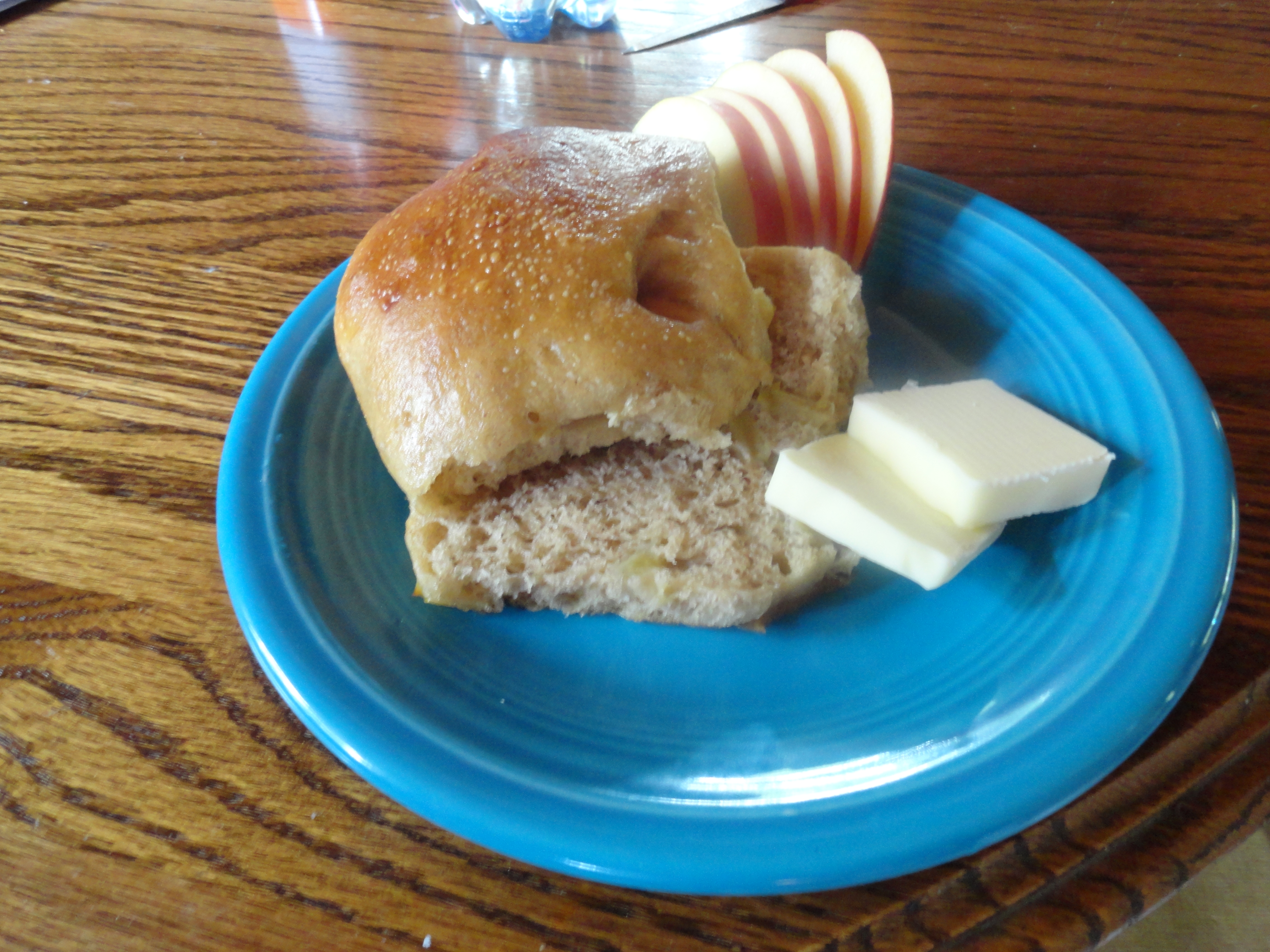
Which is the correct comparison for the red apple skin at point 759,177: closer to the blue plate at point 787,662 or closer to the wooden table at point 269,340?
the blue plate at point 787,662

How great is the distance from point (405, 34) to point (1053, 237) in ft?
5.59

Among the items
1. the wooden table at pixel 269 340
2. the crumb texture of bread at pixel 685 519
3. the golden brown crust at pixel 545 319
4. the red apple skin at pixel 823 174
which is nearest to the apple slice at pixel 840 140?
the red apple skin at pixel 823 174

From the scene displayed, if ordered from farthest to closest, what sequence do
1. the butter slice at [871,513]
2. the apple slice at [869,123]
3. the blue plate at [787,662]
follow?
the apple slice at [869,123]
the butter slice at [871,513]
the blue plate at [787,662]

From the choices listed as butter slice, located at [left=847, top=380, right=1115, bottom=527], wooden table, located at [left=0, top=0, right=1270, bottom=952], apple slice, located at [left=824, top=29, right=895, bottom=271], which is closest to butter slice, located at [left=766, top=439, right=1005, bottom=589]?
butter slice, located at [left=847, top=380, right=1115, bottom=527]

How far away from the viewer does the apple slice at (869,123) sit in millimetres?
1188

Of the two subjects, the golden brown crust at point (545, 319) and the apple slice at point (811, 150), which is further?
the apple slice at point (811, 150)

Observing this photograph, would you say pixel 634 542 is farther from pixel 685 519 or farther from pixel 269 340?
pixel 269 340

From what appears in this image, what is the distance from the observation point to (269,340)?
1.31 meters

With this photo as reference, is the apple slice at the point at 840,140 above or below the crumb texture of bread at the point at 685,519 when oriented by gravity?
above

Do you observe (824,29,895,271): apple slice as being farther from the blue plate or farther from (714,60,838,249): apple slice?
the blue plate

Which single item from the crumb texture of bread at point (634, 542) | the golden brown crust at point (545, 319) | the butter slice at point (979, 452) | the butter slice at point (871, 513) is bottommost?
the crumb texture of bread at point (634, 542)

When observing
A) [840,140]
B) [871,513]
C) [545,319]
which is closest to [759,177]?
[840,140]

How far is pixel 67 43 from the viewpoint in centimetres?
205

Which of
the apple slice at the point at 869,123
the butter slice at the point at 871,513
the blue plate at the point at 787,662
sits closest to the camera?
the blue plate at the point at 787,662
